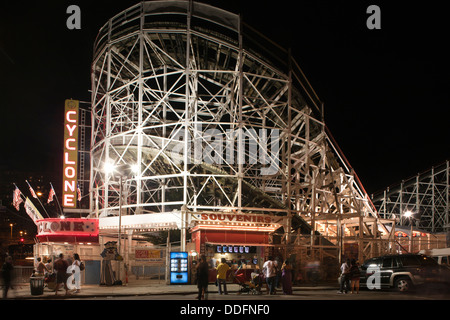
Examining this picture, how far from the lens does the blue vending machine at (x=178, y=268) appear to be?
79.2 ft

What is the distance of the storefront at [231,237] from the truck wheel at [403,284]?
770cm

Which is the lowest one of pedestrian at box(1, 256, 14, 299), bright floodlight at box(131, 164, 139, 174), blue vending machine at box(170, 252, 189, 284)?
blue vending machine at box(170, 252, 189, 284)

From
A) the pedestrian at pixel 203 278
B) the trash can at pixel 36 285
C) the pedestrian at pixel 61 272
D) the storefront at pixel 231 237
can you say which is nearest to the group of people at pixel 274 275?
the pedestrian at pixel 203 278

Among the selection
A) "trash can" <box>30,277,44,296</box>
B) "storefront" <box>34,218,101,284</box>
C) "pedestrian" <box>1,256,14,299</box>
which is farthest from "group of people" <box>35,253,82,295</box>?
"storefront" <box>34,218,101,284</box>

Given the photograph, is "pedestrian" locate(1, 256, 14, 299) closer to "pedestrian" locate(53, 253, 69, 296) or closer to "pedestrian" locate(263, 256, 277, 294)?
"pedestrian" locate(53, 253, 69, 296)

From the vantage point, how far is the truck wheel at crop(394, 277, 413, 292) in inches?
757

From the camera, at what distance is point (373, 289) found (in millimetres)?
21453

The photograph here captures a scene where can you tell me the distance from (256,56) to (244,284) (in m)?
16.8

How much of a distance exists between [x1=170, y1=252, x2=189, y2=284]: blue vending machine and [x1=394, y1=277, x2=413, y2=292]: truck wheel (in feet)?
33.2

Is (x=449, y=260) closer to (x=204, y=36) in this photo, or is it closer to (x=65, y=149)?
(x=204, y=36)

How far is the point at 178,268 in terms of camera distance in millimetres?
24188

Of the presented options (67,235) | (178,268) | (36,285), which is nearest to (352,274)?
(178,268)

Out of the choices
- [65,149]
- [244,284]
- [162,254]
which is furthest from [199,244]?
[65,149]

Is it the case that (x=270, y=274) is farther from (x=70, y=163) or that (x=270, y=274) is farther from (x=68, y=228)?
(x=70, y=163)
